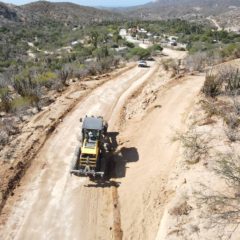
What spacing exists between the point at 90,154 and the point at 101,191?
1.79 metres

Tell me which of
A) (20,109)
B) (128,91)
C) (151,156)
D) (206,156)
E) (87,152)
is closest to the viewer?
(206,156)

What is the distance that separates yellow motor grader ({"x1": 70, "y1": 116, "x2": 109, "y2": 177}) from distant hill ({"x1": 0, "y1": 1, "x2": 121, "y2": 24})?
104m

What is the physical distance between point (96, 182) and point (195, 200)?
5.39m

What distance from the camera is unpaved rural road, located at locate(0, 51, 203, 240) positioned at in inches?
566

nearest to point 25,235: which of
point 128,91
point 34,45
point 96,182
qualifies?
point 96,182

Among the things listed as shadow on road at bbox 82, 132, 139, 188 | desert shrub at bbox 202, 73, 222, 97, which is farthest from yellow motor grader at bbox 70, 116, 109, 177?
desert shrub at bbox 202, 73, 222, 97

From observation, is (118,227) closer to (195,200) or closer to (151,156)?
(195,200)

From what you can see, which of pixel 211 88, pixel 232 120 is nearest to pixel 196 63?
pixel 211 88

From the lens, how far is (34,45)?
8312 cm

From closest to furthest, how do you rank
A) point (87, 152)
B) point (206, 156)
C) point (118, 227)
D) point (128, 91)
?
point (118, 227)
point (206, 156)
point (87, 152)
point (128, 91)

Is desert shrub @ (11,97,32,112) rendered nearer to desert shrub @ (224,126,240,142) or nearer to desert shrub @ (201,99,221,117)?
desert shrub @ (201,99,221,117)

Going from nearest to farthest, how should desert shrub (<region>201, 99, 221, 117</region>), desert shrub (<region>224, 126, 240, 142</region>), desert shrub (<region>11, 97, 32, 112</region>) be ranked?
desert shrub (<region>224, 126, 240, 142</region>)
desert shrub (<region>201, 99, 221, 117</region>)
desert shrub (<region>11, 97, 32, 112</region>)

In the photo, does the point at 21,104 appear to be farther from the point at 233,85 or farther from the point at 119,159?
the point at 233,85

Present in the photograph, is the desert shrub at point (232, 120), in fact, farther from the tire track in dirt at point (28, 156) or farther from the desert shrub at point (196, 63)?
the desert shrub at point (196, 63)
